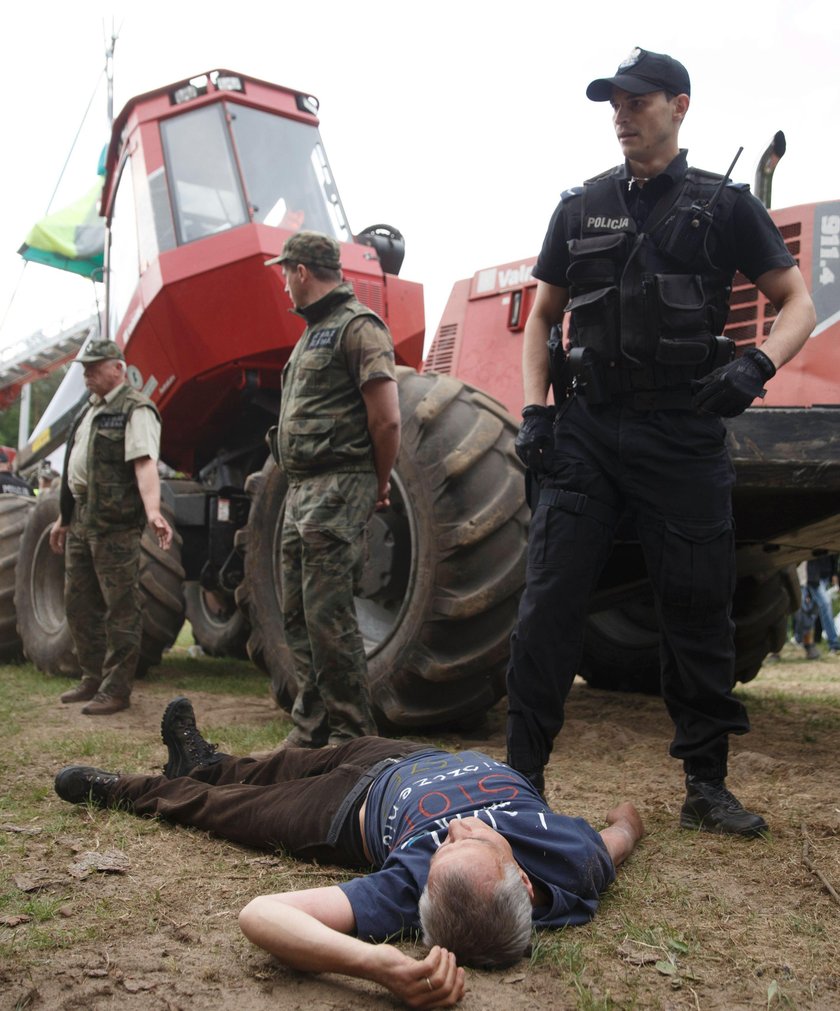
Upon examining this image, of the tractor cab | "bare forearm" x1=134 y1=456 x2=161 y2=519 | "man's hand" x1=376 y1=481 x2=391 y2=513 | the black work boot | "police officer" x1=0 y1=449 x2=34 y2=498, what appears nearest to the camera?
the black work boot

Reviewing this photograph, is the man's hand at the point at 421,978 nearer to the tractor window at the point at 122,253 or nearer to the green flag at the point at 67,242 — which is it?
the tractor window at the point at 122,253

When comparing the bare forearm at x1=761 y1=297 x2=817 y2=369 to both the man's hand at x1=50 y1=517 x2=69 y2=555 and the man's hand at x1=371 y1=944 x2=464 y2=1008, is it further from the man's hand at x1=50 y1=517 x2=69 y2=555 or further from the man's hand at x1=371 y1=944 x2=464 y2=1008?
the man's hand at x1=50 y1=517 x2=69 y2=555

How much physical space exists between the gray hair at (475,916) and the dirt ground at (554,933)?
0.05 metres

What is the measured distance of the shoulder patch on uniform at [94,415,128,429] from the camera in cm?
541

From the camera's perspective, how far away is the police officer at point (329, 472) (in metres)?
3.90

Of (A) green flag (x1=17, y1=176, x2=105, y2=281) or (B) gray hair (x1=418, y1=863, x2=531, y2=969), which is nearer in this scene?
(B) gray hair (x1=418, y1=863, x2=531, y2=969)

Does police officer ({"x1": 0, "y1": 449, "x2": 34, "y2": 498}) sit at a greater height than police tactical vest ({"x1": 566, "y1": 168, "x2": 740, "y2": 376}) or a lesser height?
lesser

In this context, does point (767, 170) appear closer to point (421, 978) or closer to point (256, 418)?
point (256, 418)

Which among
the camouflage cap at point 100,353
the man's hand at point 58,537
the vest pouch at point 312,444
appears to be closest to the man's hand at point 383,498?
the vest pouch at point 312,444

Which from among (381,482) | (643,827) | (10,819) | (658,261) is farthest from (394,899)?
(381,482)

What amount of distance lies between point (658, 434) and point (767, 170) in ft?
5.69

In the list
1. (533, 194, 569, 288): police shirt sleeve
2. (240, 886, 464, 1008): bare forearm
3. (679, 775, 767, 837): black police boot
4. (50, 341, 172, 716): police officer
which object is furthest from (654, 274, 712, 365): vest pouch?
→ (50, 341, 172, 716): police officer

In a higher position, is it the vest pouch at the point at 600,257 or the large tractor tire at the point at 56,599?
the vest pouch at the point at 600,257

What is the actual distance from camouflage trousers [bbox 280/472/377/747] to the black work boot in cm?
57
